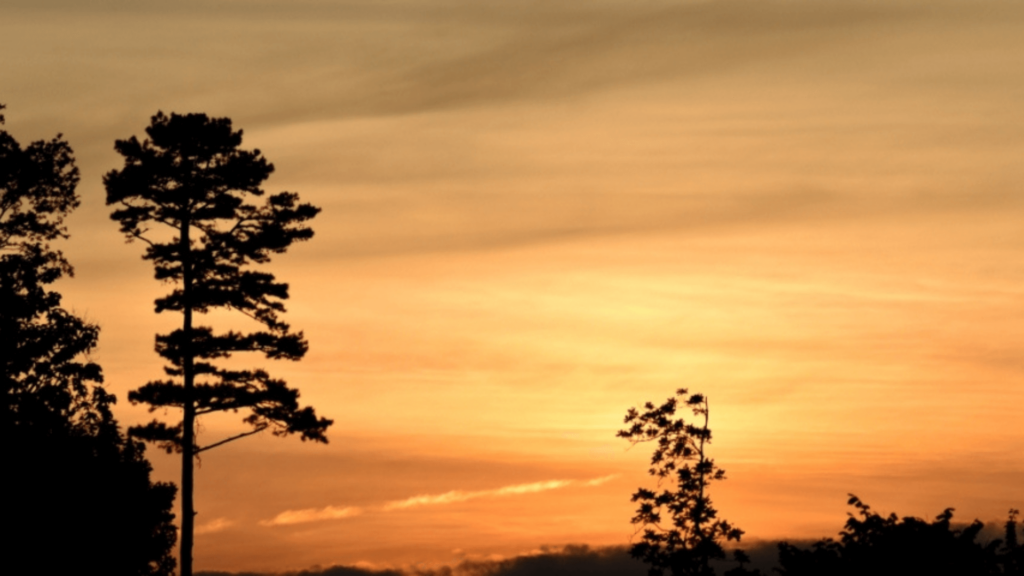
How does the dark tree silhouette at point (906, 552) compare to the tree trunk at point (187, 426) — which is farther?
the tree trunk at point (187, 426)

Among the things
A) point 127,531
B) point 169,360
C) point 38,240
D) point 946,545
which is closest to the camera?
point 946,545

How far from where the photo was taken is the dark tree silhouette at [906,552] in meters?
39.3

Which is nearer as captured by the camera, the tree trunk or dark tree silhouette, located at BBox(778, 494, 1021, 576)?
dark tree silhouette, located at BBox(778, 494, 1021, 576)

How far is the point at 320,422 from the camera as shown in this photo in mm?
54219

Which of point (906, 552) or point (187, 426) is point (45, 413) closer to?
point (187, 426)

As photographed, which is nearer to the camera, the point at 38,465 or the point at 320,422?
the point at 38,465

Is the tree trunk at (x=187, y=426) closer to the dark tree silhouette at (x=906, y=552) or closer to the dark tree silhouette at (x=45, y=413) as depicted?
the dark tree silhouette at (x=45, y=413)

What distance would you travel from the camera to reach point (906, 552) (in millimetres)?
39656

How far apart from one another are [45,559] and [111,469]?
20.5 ft

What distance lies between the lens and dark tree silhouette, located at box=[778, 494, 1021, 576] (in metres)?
39.3

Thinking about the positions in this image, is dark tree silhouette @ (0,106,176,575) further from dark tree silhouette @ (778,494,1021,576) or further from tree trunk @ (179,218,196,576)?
dark tree silhouette @ (778,494,1021,576)

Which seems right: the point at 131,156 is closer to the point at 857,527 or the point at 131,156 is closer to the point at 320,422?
the point at 320,422

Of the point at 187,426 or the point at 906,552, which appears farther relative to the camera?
the point at 187,426

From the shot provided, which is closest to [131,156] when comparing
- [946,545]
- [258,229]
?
[258,229]
